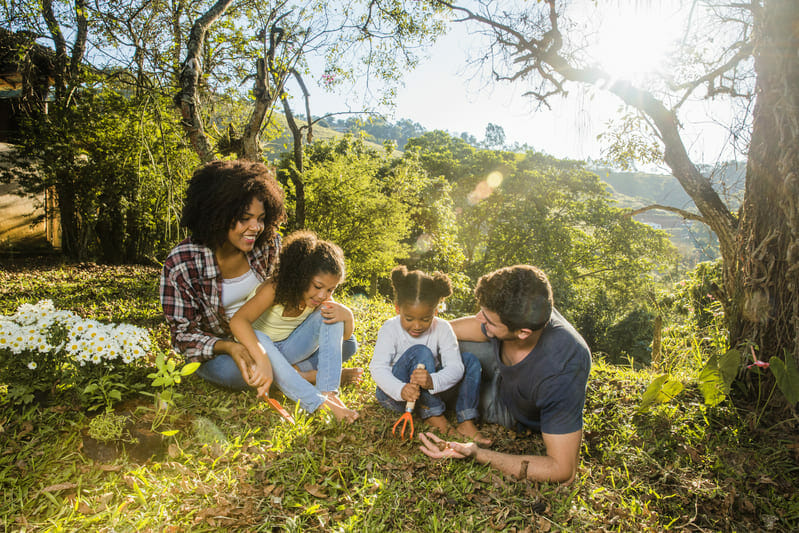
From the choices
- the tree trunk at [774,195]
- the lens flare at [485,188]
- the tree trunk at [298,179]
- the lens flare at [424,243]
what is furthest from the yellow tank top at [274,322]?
the lens flare at [485,188]

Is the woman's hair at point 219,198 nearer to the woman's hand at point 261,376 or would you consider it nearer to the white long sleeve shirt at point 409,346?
the woman's hand at point 261,376

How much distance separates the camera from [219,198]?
9.64 feet

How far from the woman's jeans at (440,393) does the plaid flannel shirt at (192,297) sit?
1.28 meters

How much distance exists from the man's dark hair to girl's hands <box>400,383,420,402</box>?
0.71 m

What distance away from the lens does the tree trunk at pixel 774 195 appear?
3.08 m

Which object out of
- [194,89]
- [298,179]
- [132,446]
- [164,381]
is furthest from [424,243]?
[132,446]

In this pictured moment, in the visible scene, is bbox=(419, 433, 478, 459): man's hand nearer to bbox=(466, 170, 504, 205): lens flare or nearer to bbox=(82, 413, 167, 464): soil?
bbox=(82, 413, 167, 464): soil

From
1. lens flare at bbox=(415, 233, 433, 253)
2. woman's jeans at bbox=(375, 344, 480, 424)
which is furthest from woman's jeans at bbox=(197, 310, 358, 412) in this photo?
lens flare at bbox=(415, 233, 433, 253)

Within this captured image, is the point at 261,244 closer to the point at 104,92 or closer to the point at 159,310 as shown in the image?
the point at 159,310

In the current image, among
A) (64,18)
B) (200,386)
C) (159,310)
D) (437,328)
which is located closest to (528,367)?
(437,328)

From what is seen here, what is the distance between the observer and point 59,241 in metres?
11.7

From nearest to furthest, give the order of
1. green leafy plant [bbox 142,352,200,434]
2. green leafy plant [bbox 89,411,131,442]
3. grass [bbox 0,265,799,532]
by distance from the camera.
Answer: grass [bbox 0,265,799,532], green leafy plant [bbox 89,411,131,442], green leafy plant [bbox 142,352,200,434]

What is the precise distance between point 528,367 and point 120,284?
304 inches

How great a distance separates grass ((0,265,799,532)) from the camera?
6.52ft
